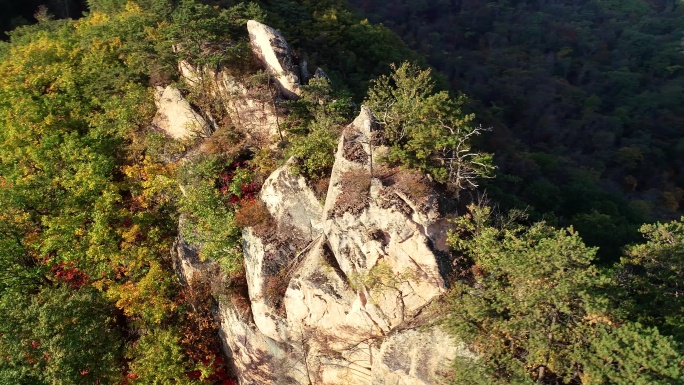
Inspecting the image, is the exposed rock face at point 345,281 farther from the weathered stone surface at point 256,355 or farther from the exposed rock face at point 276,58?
the exposed rock face at point 276,58

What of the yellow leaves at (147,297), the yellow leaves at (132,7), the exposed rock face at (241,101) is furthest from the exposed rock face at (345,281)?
the yellow leaves at (132,7)

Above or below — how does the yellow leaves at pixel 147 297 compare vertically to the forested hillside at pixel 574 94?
above

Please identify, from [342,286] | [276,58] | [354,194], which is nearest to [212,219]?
[342,286]

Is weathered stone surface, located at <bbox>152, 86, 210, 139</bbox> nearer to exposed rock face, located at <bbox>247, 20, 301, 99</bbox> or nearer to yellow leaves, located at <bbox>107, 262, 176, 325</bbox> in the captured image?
exposed rock face, located at <bbox>247, 20, 301, 99</bbox>

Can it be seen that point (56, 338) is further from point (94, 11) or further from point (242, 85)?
point (94, 11)

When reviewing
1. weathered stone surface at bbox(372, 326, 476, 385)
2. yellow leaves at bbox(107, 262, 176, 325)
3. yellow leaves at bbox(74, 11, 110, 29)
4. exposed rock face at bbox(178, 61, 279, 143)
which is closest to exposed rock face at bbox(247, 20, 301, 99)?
exposed rock face at bbox(178, 61, 279, 143)

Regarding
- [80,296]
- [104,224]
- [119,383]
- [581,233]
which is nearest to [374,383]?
[119,383]
